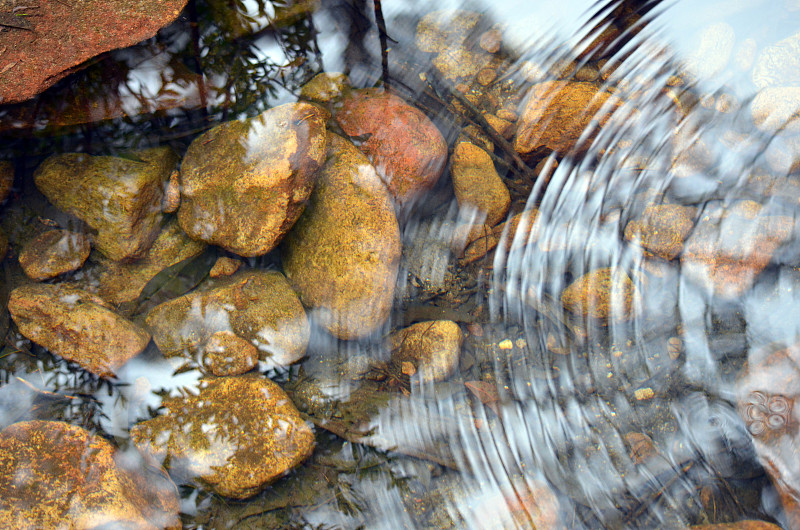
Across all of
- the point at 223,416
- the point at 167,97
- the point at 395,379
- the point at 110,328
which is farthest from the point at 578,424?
the point at 167,97

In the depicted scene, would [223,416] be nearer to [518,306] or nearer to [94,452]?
[94,452]

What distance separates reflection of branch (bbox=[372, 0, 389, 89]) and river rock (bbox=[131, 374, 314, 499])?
235 cm

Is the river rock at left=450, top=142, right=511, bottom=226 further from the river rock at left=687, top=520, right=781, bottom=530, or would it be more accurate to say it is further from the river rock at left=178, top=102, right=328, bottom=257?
the river rock at left=687, top=520, right=781, bottom=530

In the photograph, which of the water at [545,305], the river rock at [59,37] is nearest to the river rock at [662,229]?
the water at [545,305]

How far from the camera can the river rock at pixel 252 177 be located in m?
2.77

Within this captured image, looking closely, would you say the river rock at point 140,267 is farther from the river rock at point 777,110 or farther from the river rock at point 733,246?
the river rock at point 777,110

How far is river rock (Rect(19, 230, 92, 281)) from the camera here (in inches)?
113

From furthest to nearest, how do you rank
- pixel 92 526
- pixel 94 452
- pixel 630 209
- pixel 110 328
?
pixel 630 209 → pixel 110 328 → pixel 94 452 → pixel 92 526

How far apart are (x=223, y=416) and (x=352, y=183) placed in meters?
1.59

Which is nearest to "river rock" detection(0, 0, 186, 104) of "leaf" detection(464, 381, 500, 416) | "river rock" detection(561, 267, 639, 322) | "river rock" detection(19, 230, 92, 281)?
"river rock" detection(19, 230, 92, 281)

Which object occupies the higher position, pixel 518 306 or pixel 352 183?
pixel 352 183

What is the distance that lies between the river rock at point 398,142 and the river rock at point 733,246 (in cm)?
167

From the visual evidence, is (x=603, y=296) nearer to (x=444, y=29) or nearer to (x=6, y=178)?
(x=444, y=29)

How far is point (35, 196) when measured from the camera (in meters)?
3.00
